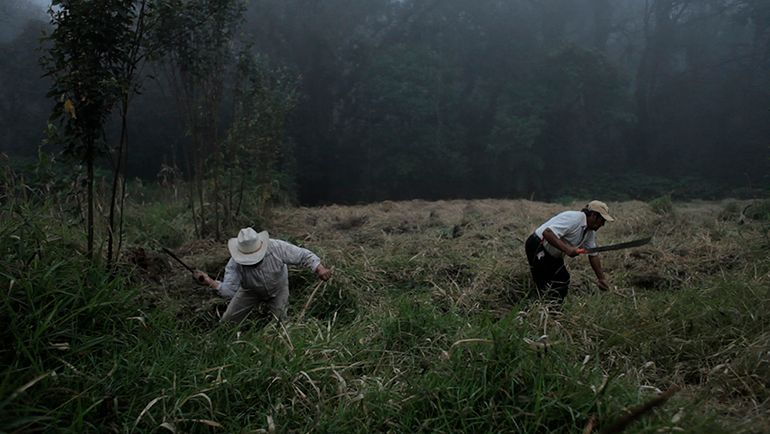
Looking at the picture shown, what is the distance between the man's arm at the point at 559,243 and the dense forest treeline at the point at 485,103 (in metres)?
12.0

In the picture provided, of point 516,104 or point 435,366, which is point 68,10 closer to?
point 435,366

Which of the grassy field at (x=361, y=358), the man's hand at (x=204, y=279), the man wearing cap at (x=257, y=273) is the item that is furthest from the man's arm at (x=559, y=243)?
the man's hand at (x=204, y=279)

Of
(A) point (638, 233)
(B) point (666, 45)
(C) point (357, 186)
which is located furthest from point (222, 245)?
(B) point (666, 45)

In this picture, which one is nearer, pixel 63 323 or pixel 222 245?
pixel 63 323

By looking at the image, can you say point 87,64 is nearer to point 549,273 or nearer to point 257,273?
point 257,273

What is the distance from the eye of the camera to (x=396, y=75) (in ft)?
57.9

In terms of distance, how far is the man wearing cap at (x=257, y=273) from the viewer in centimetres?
372

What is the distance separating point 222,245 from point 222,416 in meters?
4.12

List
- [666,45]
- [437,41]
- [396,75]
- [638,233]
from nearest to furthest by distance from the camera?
1. [638,233]
2. [396,75]
3. [437,41]
4. [666,45]

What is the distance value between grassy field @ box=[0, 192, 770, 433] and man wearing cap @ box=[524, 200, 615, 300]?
0.22 meters

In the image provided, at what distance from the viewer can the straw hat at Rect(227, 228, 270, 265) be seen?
144 inches

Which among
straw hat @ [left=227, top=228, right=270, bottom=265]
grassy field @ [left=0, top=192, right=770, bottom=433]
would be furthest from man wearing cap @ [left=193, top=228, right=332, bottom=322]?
grassy field @ [left=0, top=192, right=770, bottom=433]

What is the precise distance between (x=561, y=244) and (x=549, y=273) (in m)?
0.36

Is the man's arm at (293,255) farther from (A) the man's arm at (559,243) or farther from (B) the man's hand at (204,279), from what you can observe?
(A) the man's arm at (559,243)
